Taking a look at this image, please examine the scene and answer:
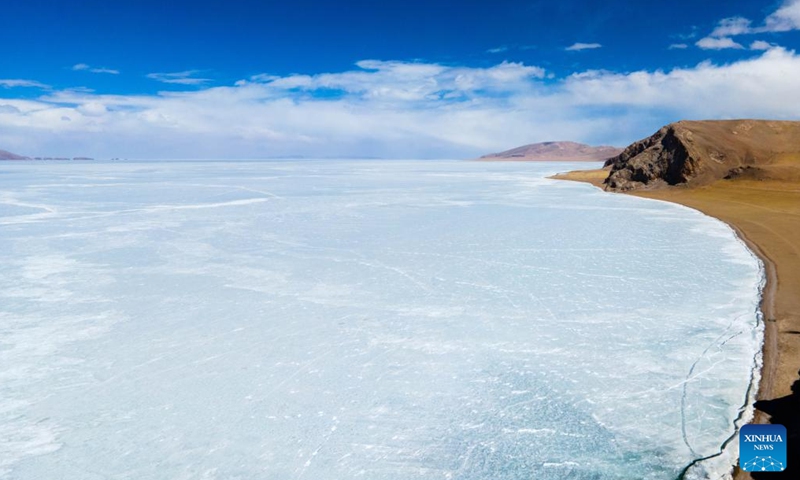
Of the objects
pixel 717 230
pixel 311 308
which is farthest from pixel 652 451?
pixel 717 230

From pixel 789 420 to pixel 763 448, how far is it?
0.63 m

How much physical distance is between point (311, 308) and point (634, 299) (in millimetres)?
5090

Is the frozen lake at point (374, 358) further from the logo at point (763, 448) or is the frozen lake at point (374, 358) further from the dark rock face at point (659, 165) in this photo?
the dark rock face at point (659, 165)

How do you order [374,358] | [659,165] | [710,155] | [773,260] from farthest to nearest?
[659,165] < [710,155] < [773,260] < [374,358]

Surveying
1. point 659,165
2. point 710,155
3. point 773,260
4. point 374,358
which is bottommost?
point 374,358

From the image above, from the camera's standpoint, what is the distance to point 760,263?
10758 mm

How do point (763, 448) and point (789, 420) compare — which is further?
point (789, 420)

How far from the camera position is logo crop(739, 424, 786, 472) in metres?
4.09

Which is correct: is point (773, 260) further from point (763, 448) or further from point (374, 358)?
point (374, 358)

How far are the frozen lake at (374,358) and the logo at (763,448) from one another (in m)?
0.15

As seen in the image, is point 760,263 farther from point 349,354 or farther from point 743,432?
point 349,354

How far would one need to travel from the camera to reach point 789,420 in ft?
15.2

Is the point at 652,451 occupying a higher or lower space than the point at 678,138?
lower

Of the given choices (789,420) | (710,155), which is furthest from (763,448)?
(710,155)
